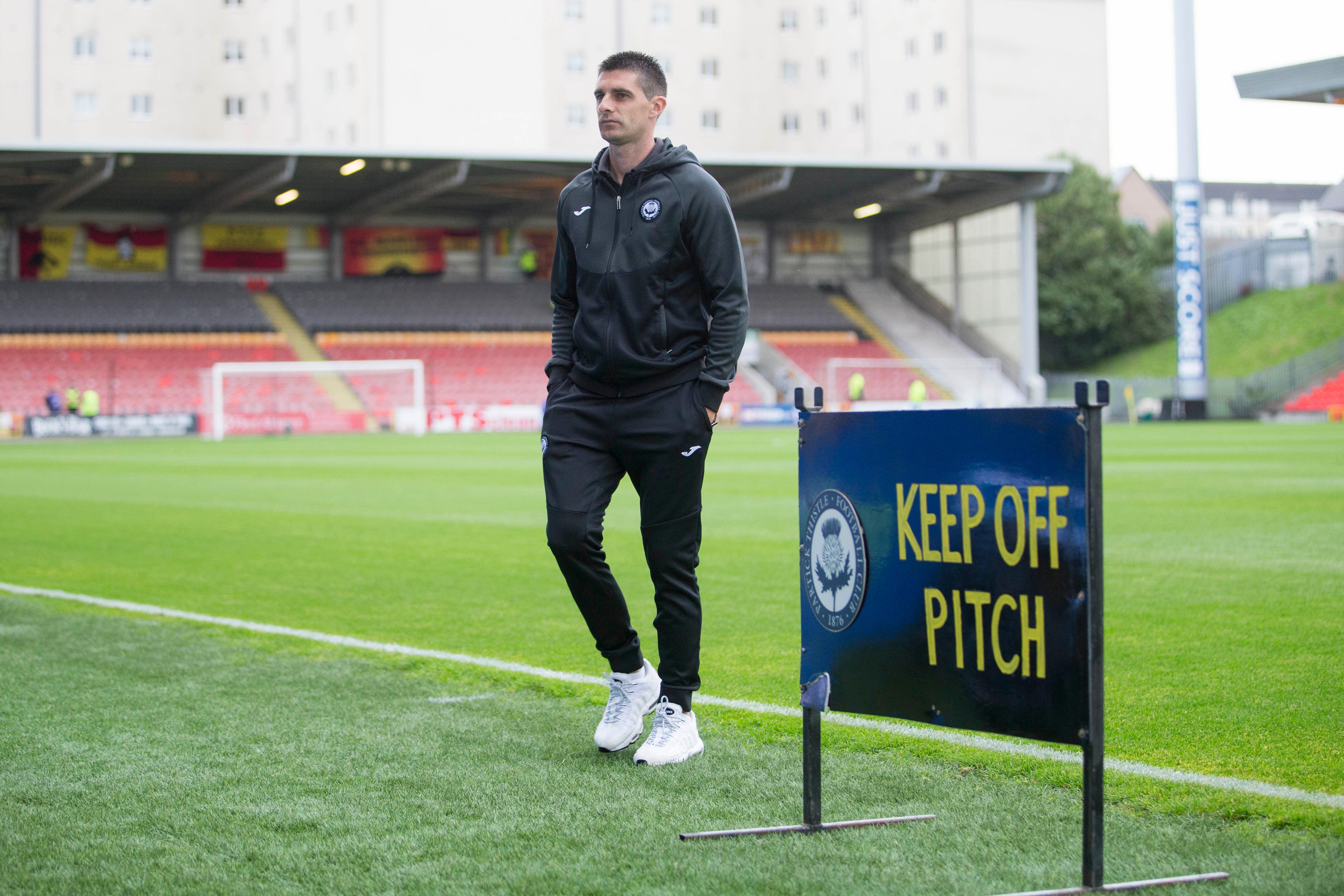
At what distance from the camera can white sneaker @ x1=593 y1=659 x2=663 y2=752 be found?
14.2ft

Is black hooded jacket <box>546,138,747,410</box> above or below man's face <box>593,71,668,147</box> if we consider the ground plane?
below

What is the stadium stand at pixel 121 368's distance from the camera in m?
43.1

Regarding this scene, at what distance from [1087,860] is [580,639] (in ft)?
12.8

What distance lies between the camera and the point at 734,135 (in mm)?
65812

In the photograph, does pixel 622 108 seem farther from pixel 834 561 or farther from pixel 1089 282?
pixel 1089 282

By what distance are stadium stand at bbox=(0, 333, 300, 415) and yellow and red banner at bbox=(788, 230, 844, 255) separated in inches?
837

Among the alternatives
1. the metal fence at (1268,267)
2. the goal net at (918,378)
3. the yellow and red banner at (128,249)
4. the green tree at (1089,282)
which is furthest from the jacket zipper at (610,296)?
the metal fence at (1268,267)

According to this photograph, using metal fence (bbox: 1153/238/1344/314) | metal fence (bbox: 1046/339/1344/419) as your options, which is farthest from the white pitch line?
metal fence (bbox: 1153/238/1344/314)

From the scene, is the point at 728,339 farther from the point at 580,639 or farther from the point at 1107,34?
the point at 1107,34

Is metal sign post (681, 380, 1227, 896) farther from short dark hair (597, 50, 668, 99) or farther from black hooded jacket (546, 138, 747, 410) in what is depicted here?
short dark hair (597, 50, 668, 99)

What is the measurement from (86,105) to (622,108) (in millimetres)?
61782

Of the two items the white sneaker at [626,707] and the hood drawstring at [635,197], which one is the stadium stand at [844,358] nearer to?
the white sneaker at [626,707]

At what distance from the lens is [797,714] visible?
4848 mm

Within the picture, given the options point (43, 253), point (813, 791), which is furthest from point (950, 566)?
point (43, 253)
